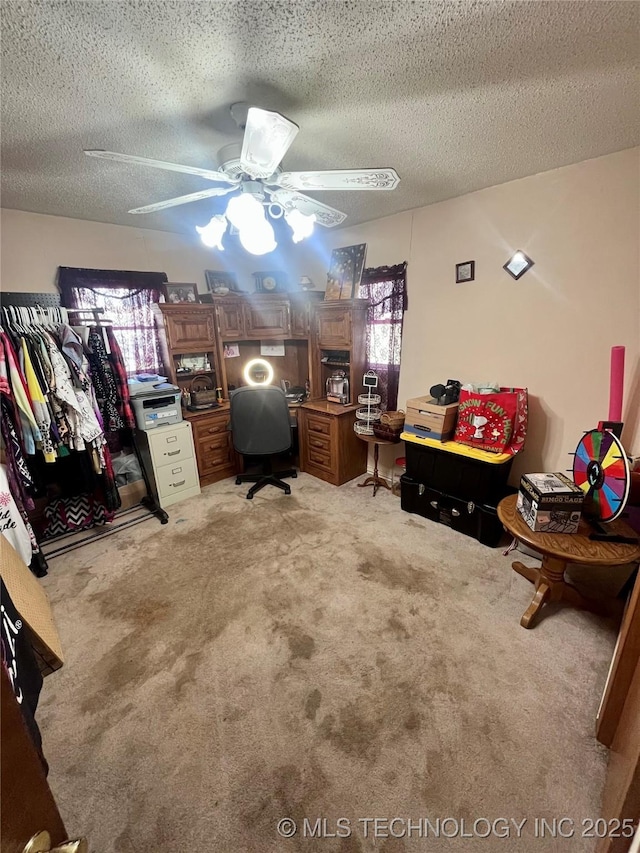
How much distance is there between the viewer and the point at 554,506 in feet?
5.56

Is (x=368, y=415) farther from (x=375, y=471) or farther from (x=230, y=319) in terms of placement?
(x=230, y=319)

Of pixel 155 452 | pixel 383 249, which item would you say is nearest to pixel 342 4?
pixel 383 249

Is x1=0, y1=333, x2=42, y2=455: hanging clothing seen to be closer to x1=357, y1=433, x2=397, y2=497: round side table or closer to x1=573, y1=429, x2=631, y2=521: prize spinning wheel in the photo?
x1=357, y1=433, x2=397, y2=497: round side table

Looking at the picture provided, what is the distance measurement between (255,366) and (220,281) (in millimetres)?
971

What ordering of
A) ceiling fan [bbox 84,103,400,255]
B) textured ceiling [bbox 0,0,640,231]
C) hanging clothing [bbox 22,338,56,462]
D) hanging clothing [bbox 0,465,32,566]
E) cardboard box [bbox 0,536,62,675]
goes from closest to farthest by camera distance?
textured ceiling [bbox 0,0,640,231]
ceiling fan [bbox 84,103,400,255]
cardboard box [bbox 0,536,62,675]
hanging clothing [bbox 0,465,32,566]
hanging clothing [bbox 22,338,56,462]

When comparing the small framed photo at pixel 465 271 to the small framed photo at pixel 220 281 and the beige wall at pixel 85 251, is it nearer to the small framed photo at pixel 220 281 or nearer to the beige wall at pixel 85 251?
the beige wall at pixel 85 251

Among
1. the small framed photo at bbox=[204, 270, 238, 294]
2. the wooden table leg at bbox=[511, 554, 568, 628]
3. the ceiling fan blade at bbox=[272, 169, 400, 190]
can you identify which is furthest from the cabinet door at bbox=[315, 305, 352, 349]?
the wooden table leg at bbox=[511, 554, 568, 628]

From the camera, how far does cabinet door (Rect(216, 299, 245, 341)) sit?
11.4 ft

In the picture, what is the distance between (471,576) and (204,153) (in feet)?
9.58

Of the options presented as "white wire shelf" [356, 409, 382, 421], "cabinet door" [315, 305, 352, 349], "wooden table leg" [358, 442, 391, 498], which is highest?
"cabinet door" [315, 305, 352, 349]

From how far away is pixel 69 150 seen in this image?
5.65 ft

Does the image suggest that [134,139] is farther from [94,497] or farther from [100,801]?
[100,801]

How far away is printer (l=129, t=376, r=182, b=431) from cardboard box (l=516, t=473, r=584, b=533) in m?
2.80

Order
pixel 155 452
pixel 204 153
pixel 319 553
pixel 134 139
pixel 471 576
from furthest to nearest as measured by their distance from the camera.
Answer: pixel 155 452, pixel 319 553, pixel 471 576, pixel 204 153, pixel 134 139
